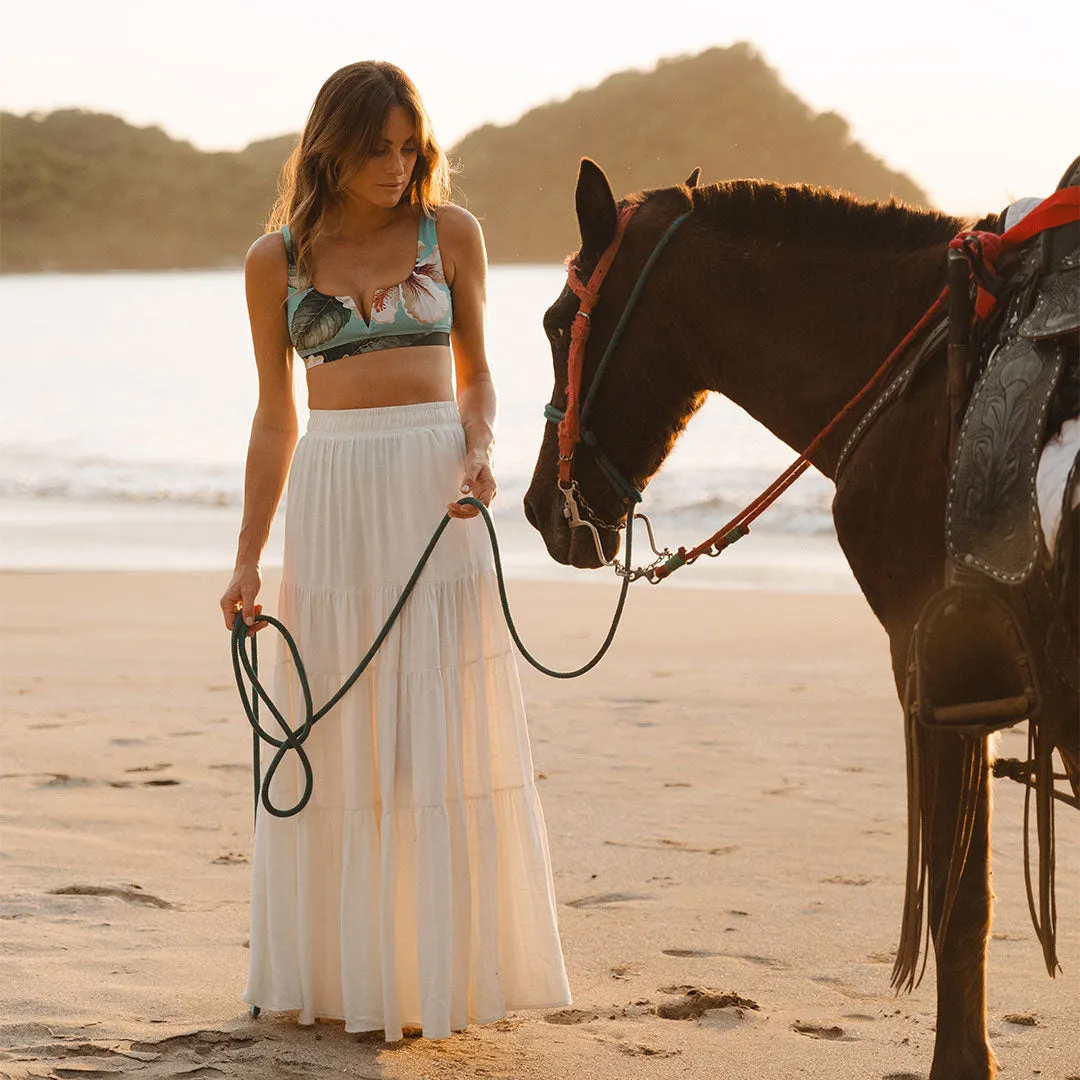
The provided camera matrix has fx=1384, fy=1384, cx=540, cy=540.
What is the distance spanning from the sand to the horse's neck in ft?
4.49

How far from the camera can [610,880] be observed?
163 inches

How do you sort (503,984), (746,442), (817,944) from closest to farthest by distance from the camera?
(503,984)
(817,944)
(746,442)

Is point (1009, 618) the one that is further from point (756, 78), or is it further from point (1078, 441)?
point (756, 78)

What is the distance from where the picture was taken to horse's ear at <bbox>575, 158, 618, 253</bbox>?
2693mm

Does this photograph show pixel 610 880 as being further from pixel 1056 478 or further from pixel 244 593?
pixel 1056 478

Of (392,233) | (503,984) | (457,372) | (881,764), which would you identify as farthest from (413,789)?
(881,764)

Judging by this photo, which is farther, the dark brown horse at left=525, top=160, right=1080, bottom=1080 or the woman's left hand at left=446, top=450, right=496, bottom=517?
the woman's left hand at left=446, top=450, right=496, bottom=517

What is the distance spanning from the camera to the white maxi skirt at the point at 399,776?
290cm

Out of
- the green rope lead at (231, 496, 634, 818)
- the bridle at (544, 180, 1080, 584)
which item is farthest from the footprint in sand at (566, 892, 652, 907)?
the bridle at (544, 180, 1080, 584)

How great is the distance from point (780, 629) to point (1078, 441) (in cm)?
590

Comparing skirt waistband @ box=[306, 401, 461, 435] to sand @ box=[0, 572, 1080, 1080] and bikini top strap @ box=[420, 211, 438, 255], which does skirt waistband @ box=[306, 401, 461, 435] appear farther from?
sand @ box=[0, 572, 1080, 1080]

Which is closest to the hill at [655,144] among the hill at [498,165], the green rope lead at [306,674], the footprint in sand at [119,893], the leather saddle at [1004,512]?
the hill at [498,165]

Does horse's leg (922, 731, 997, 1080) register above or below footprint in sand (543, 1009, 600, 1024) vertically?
above

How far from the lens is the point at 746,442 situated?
20.9m
